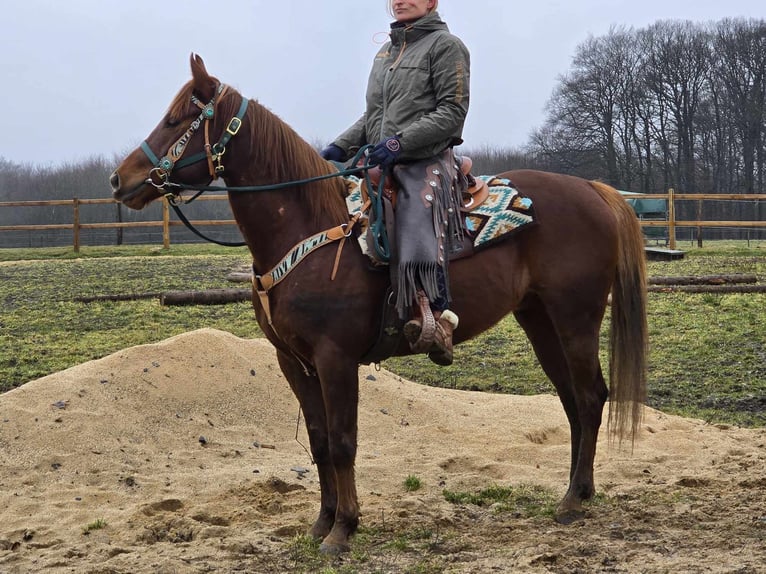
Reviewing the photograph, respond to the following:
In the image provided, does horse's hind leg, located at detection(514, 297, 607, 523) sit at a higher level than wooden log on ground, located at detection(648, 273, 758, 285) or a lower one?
lower

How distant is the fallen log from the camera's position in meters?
13.1

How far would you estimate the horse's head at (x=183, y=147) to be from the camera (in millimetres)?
4387

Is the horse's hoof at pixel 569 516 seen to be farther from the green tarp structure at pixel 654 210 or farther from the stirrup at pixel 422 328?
the green tarp structure at pixel 654 210

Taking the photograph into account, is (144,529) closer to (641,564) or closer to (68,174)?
(641,564)

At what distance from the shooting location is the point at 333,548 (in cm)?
439

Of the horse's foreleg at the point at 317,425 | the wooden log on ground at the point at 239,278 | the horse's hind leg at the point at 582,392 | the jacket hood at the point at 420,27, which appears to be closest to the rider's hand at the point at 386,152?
the jacket hood at the point at 420,27

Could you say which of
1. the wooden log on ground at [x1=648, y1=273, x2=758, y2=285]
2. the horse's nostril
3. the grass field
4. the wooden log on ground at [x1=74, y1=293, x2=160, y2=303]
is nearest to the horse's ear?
the horse's nostril

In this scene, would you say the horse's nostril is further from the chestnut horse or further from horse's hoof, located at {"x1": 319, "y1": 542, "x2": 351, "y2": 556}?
horse's hoof, located at {"x1": 319, "y1": 542, "x2": 351, "y2": 556}

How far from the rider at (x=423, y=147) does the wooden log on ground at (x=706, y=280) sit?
9758 mm

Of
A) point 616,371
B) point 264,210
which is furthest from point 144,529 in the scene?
point 616,371

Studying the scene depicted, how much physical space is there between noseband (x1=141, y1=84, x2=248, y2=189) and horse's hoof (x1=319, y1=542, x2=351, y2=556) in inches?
74.3

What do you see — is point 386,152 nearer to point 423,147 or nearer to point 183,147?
point 423,147

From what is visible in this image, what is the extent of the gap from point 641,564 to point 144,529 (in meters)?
2.47

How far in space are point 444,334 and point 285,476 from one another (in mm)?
1787
